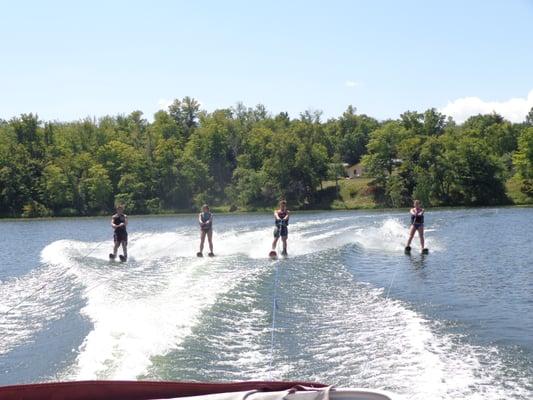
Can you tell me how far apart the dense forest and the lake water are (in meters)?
52.7

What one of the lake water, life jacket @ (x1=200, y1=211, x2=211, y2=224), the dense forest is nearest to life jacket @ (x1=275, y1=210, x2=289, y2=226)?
the lake water

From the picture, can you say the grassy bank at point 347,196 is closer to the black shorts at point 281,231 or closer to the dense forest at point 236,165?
the dense forest at point 236,165

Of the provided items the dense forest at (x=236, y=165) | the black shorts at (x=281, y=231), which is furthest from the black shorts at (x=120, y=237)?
the dense forest at (x=236, y=165)

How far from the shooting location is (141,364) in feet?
26.5

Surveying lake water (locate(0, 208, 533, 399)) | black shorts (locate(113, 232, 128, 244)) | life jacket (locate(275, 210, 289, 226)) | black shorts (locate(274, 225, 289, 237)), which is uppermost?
life jacket (locate(275, 210, 289, 226))

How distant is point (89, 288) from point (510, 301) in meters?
8.98

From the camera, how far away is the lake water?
793cm

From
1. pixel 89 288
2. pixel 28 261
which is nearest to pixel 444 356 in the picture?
pixel 89 288

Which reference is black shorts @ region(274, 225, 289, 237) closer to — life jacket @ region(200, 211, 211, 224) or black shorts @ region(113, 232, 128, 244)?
life jacket @ region(200, 211, 211, 224)

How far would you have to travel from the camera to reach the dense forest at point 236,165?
233ft

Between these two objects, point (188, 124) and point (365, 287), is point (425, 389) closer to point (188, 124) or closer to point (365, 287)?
point (365, 287)

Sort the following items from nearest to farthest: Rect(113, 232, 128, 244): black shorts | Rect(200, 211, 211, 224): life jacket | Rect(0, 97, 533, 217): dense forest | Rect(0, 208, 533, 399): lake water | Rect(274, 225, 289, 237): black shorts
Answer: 1. Rect(0, 208, 533, 399): lake water
2. Rect(274, 225, 289, 237): black shorts
3. Rect(113, 232, 128, 244): black shorts
4. Rect(200, 211, 211, 224): life jacket
5. Rect(0, 97, 533, 217): dense forest

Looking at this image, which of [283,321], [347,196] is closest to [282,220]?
[283,321]

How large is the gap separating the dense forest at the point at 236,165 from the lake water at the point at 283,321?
5271 cm
